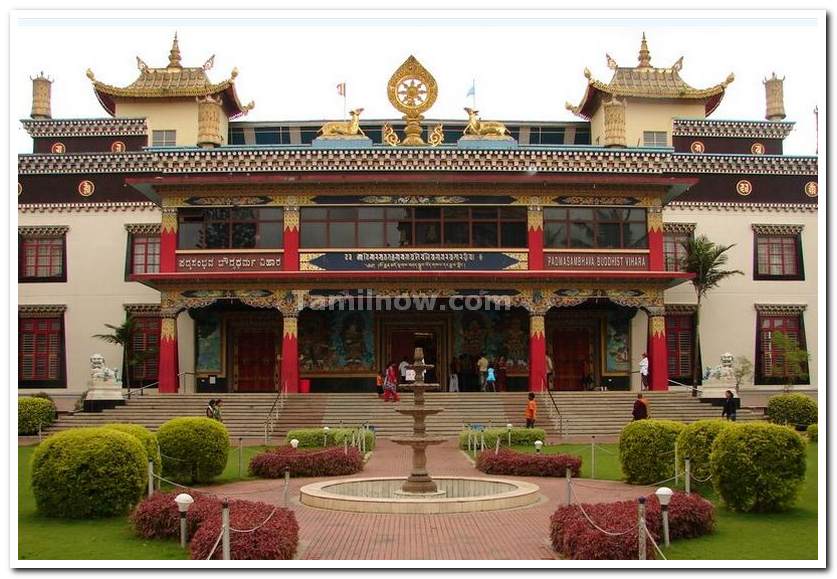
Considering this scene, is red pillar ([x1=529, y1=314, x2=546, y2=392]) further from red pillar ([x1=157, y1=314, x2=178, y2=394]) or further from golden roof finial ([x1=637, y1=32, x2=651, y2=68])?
golden roof finial ([x1=637, y1=32, x2=651, y2=68])

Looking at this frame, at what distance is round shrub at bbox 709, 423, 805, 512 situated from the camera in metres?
15.9

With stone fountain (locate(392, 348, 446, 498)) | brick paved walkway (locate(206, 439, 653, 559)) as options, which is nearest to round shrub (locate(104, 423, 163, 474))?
brick paved walkway (locate(206, 439, 653, 559))

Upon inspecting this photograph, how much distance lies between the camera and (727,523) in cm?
1549

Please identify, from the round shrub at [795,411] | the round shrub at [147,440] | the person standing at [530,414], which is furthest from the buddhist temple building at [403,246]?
the round shrub at [147,440]

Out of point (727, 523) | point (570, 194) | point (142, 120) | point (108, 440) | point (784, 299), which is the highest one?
point (142, 120)

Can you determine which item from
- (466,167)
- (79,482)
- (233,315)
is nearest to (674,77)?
(466,167)

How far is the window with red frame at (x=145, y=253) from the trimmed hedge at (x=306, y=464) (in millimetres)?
20491

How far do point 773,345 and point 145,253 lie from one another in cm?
2562

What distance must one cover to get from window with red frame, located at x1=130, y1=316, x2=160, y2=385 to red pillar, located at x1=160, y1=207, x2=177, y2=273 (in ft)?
18.4

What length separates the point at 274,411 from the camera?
32.3 metres

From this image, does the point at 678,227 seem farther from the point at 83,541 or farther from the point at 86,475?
the point at 83,541

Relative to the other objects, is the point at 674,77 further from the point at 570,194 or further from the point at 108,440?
the point at 108,440

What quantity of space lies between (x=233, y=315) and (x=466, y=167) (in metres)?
10.7

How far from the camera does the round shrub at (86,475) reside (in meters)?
15.7
